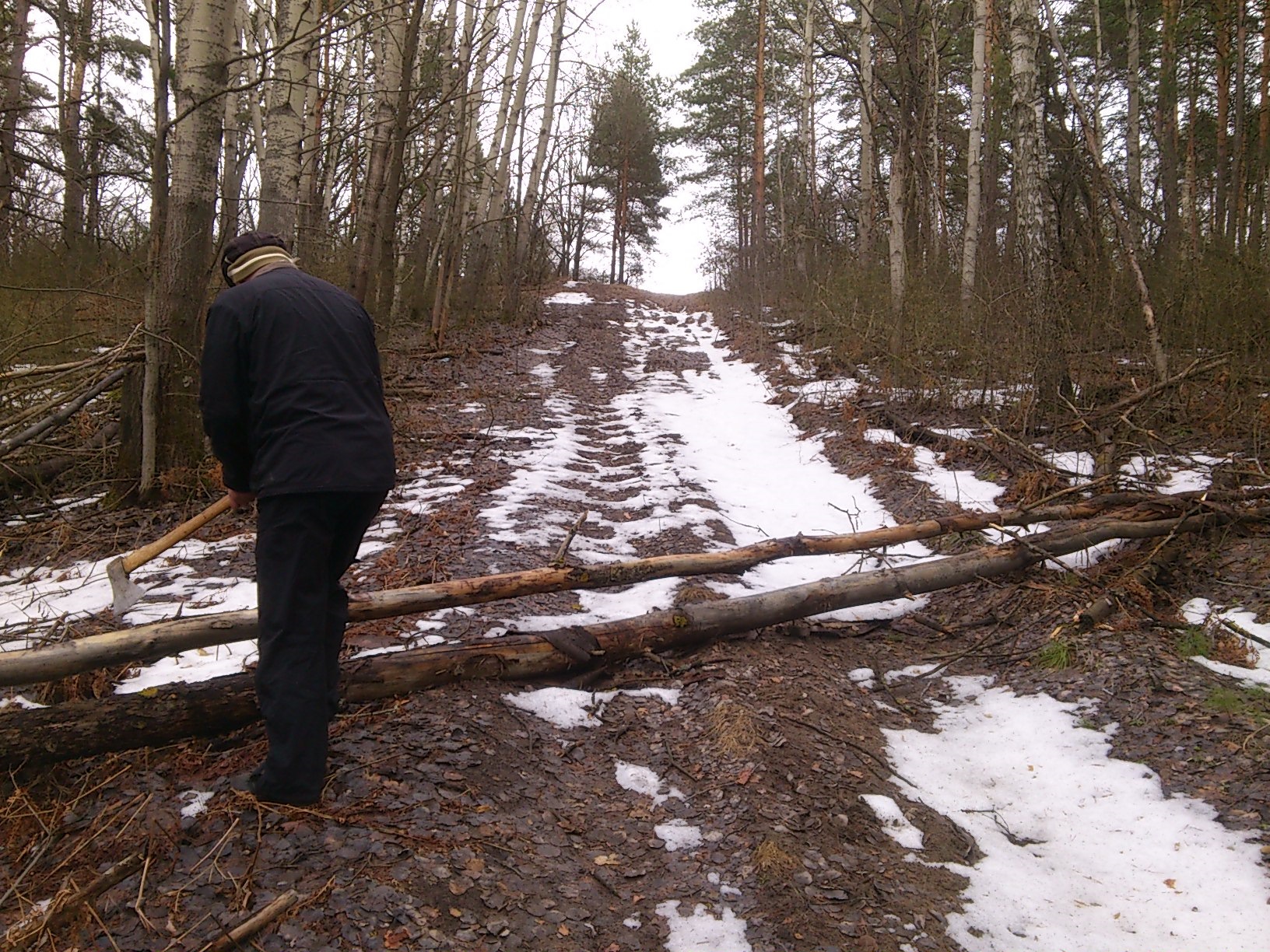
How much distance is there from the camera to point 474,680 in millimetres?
3631

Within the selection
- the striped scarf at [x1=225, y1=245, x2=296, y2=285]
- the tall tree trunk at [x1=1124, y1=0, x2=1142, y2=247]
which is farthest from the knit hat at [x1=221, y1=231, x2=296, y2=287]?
the tall tree trunk at [x1=1124, y1=0, x2=1142, y2=247]

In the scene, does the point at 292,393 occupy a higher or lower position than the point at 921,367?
lower

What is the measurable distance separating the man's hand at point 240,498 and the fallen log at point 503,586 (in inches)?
29.6

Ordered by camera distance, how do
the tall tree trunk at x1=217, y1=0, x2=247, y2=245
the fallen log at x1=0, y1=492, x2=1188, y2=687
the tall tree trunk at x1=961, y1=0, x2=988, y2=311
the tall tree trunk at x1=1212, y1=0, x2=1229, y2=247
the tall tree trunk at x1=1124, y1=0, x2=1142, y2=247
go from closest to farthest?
the fallen log at x1=0, y1=492, x2=1188, y2=687
the tall tree trunk at x1=217, y1=0, x2=247, y2=245
the tall tree trunk at x1=961, y1=0, x2=988, y2=311
the tall tree trunk at x1=1212, y1=0, x2=1229, y2=247
the tall tree trunk at x1=1124, y1=0, x2=1142, y2=247

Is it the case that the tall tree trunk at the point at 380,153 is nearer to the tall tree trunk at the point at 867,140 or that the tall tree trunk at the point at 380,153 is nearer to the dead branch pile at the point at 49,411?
the dead branch pile at the point at 49,411

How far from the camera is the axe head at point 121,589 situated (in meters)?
3.80

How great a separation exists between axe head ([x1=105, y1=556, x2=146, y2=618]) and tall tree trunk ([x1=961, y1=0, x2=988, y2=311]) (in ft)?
34.8

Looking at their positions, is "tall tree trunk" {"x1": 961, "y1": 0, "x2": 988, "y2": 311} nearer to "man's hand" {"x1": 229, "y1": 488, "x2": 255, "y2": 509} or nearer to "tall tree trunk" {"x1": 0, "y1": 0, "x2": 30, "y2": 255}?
"man's hand" {"x1": 229, "y1": 488, "x2": 255, "y2": 509}

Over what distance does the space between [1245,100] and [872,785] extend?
19830mm

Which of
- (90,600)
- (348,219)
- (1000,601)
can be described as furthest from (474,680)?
(348,219)

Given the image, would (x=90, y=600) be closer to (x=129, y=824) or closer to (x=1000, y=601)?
(x=129, y=824)

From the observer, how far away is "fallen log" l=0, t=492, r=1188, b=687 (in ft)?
10.0

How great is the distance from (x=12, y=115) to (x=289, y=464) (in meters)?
12.9

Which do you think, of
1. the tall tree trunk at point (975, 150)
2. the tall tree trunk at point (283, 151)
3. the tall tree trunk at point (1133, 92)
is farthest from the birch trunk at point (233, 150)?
the tall tree trunk at point (1133, 92)
